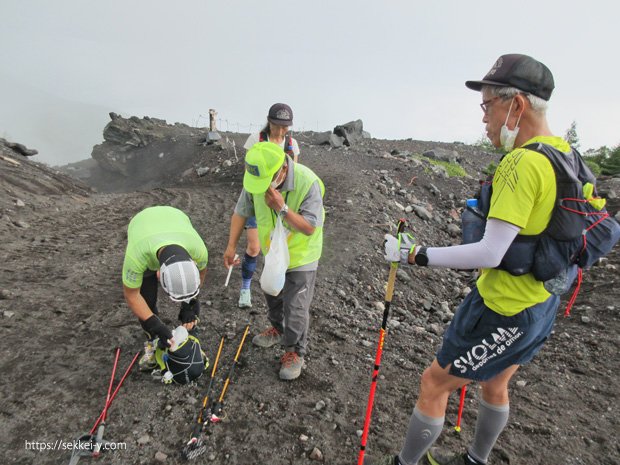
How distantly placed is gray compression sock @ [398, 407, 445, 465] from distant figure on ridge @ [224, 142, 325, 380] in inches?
56.9

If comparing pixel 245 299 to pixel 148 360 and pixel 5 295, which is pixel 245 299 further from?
pixel 5 295

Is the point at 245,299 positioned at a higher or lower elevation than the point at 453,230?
lower

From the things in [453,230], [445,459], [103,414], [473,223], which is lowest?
[103,414]

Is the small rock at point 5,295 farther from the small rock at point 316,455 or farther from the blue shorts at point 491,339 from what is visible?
the blue shorts at point 491,339

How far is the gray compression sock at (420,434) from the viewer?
7.18ft

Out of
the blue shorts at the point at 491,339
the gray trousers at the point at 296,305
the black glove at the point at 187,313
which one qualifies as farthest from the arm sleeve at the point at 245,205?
the blue shorts at the point at 491,339

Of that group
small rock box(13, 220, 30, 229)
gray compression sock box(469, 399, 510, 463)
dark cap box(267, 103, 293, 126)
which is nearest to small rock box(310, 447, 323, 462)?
gray compression sock box(469, 399, 510, 463)

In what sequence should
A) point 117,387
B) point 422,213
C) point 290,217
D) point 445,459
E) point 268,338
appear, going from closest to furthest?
point 445,459 → point 290,217 → point 117,387 → point 268,338 → point 422,213

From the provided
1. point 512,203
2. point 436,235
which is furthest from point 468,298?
point 436,235

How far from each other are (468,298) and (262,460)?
78.0 inches

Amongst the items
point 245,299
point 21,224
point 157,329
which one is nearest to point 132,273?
point 157,329

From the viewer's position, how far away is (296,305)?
3.38 metres

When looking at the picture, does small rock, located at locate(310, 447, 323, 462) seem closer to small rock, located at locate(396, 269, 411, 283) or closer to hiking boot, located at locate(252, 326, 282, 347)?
hiking boot, located at locate(252, 326, 282, 347)

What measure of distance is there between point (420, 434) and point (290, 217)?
1766mm
